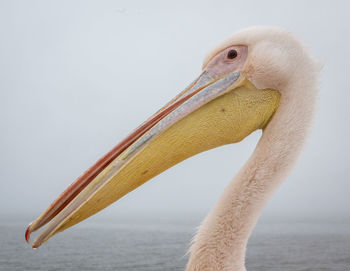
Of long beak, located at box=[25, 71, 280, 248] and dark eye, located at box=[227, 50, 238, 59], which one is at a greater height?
dark eye, located at box=[227, 50, 238, 59]

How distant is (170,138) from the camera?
2643mm

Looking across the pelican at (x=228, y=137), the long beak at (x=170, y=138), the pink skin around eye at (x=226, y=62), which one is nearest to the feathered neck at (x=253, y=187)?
the pelican at (x=228, y=137)

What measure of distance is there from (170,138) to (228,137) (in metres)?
0.51

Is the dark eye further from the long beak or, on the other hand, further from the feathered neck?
the feathered neck

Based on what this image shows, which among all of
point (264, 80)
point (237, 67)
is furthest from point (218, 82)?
point (264, 80)

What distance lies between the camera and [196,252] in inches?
92.9

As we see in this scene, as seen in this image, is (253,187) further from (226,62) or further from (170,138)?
(226,62)

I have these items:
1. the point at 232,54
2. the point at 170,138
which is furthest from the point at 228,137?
the point at 232,54

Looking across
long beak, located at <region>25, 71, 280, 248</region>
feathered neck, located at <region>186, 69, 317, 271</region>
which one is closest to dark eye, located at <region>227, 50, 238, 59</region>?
long beak, located at <region>25, 71, 280, 248</region>

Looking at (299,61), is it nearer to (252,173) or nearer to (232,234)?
(252,173)

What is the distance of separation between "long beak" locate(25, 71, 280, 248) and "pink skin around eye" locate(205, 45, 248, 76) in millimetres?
48

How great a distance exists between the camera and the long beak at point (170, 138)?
2.41 meters

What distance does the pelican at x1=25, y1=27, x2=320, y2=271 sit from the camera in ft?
7.79

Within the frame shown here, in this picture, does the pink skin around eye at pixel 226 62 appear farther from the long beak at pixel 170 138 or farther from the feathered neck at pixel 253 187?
the feathered neck at pixel 253 187
